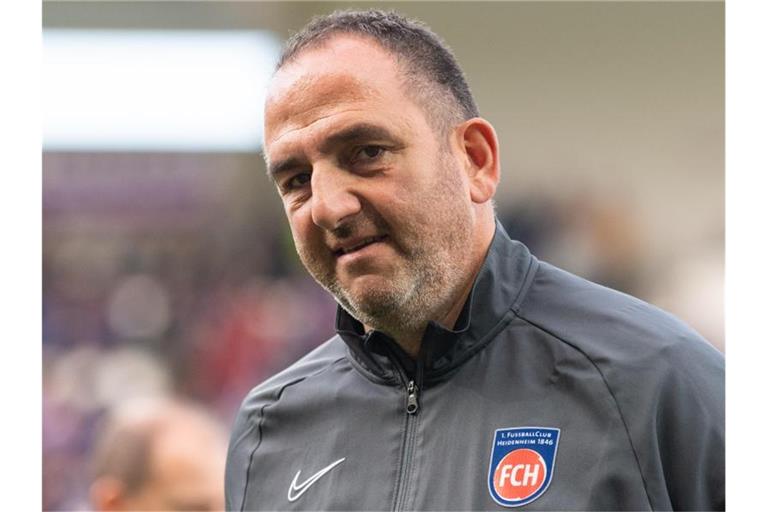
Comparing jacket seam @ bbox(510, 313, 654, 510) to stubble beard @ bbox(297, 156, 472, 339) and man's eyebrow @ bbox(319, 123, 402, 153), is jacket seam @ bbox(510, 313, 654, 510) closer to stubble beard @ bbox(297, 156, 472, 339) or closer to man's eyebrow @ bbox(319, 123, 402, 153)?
stubble beard @ bbox(297, 156, 472, 339)

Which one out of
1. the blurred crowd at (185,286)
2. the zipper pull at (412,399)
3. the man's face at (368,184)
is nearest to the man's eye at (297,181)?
the man's face at (368,184)

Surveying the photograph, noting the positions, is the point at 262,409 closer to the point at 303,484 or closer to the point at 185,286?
the point at 303,484

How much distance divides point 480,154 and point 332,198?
306mm

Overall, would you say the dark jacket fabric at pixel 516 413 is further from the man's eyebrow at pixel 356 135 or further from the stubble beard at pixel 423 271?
the man's eyebrow at pixel 356 135

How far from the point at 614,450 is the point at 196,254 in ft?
27.9

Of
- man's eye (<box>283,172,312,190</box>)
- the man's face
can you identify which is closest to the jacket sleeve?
the man's face

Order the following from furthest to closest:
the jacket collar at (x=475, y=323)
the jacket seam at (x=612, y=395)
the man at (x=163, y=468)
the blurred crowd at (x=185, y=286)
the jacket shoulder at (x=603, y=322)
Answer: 1. the blurred crowd at (x=185, y=286)
2. the man at (x=163, y=468)
3. the jacket collar at (x=475, y=323)
4. the jacket shoulder at (x=603, y=322)
5. the jacket seam at (x=612, y=395)

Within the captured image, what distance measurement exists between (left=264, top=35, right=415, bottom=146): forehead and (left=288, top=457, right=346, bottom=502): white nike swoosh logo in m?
0.55

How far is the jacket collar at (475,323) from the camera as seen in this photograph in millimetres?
1624

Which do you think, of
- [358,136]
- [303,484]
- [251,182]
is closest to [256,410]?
[303,484]


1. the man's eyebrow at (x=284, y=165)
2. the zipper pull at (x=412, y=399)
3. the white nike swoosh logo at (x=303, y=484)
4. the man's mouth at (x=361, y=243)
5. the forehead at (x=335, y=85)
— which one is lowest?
the white nike swoosh logo at (x=303, y=484)

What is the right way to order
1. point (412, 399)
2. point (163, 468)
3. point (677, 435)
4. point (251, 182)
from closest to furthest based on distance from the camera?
point (677, 435)
point (412, 399)
point (163, 468)
point (251, 182)

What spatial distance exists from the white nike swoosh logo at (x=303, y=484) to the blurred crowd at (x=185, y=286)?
397 centimetres

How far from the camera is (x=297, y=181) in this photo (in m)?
1.65
